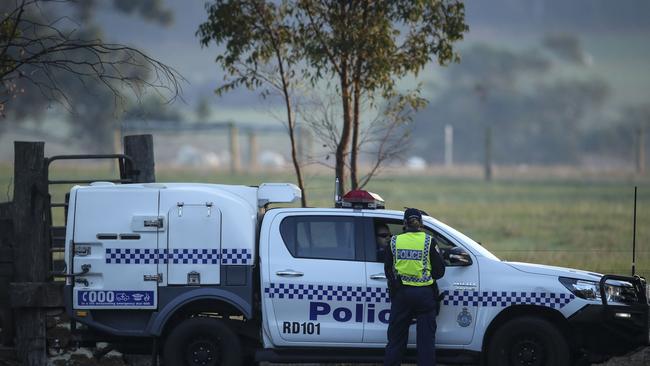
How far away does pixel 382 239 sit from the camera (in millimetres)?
10852

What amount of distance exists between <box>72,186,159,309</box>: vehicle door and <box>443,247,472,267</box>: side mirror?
2559 millimetres

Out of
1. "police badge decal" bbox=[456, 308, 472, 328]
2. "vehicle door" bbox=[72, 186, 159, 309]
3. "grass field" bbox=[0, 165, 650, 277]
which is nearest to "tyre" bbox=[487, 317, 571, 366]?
"police badge decal" bbox=[456, 308, 472, 328]

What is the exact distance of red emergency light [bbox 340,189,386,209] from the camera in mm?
10867

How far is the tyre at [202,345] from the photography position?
10.7m

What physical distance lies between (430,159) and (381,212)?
71.9 meters

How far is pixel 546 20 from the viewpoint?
110000mm

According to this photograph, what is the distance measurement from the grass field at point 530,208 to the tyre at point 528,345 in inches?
177

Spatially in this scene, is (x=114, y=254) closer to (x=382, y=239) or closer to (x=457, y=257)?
(x=382, y=239)

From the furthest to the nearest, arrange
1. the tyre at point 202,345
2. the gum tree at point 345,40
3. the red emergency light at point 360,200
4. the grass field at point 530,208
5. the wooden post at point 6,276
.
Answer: the grass field at point 530,208, the gum tree at point 345,40, the wooden post at point 6,276, the red emergency light at point 360,200, the tyre at point 202,345

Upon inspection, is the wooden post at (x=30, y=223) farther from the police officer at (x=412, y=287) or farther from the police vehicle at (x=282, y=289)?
the police officer at (x=412, y=287)

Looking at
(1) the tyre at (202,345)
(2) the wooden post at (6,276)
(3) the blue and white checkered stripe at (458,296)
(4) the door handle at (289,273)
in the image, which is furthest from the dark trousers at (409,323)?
(2) the wooden post at (6,276)

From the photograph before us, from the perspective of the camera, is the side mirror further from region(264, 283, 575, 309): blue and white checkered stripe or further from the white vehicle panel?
the white vehicle panel

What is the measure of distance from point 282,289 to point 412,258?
120 centimetres

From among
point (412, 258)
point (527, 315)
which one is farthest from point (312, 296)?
point (527, 315)
